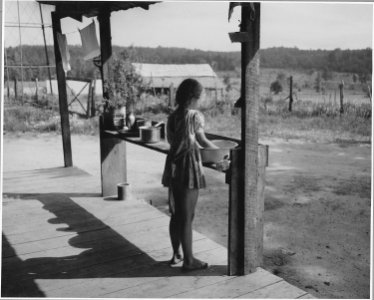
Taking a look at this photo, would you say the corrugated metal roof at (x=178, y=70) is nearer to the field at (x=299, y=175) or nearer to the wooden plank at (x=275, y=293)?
the field at (x=299, y=175)

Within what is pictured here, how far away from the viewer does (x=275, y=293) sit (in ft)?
10.8

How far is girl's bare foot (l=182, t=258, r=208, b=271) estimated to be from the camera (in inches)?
144

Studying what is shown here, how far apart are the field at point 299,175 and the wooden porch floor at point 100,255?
1333mm

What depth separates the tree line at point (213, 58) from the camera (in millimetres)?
14656

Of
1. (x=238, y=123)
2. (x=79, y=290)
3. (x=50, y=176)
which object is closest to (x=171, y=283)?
(x=79, y=290)

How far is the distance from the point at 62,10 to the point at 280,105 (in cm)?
1632

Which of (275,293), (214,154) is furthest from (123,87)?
(275,293)

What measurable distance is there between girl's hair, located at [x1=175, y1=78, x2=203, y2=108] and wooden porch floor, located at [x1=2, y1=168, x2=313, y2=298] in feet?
4.93

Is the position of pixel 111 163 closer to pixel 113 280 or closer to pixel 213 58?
pixel 113 280

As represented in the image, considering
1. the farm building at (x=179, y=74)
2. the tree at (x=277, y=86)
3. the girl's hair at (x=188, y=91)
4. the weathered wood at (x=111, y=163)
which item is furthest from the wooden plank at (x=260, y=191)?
the farm building at (x=179, y=74)

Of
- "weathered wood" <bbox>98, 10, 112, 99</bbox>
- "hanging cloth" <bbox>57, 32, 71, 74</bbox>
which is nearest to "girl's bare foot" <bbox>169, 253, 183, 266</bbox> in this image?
"weathered wood" <bbox>98, 10, 112, 99</bbox>

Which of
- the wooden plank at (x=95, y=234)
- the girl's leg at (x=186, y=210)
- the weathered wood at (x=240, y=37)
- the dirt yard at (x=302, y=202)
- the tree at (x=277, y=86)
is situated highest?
the weathered wood at (x=240, y=37)

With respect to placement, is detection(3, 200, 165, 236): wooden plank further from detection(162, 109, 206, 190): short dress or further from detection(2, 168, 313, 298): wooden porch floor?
detection(162, 109, 206, 190): short dress

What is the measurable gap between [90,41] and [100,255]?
12.7 feet
